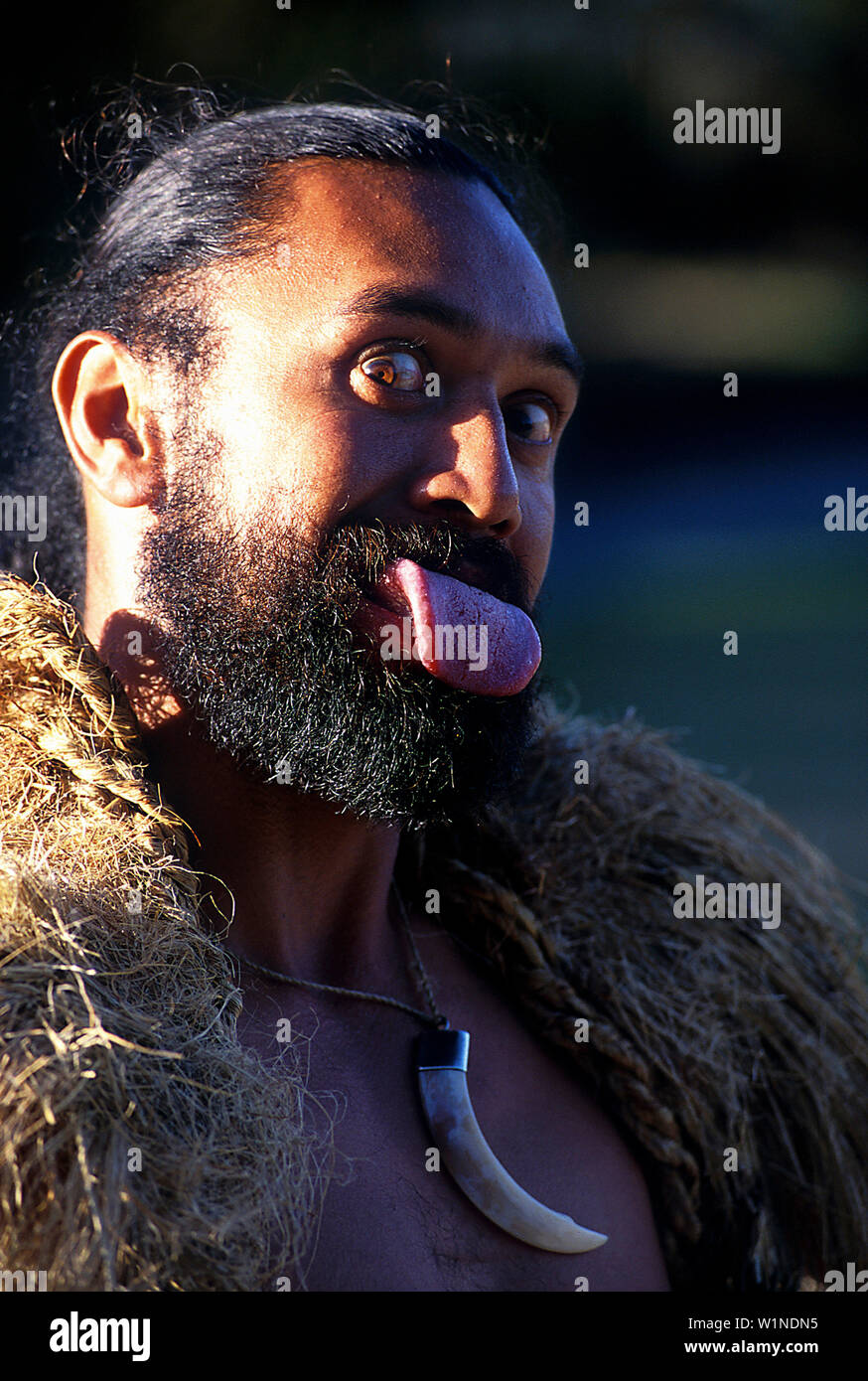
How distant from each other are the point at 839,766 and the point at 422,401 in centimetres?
403

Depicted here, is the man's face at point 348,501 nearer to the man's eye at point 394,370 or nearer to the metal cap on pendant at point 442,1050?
the man's eye at point 394,370

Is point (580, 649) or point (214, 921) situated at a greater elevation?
point (580, 649)

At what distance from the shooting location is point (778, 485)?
4820mm

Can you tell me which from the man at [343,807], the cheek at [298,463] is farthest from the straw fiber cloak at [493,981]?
the cheek at [298,463]

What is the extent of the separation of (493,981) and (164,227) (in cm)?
117

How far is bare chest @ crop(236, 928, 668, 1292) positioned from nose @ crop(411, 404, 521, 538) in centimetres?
63

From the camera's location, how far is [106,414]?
62.0 inches

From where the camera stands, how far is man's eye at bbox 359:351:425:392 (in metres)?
1.44

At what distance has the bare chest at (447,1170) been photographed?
1.24 m

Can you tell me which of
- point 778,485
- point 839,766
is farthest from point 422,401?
point 839,766

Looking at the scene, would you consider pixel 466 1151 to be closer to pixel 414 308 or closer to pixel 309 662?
pixel 309 662

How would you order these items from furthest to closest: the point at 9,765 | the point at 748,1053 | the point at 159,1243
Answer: the point at 748,1053 < the point at 9,765 < the point at 159,1243

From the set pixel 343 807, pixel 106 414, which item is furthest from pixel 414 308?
pixel 343 807
